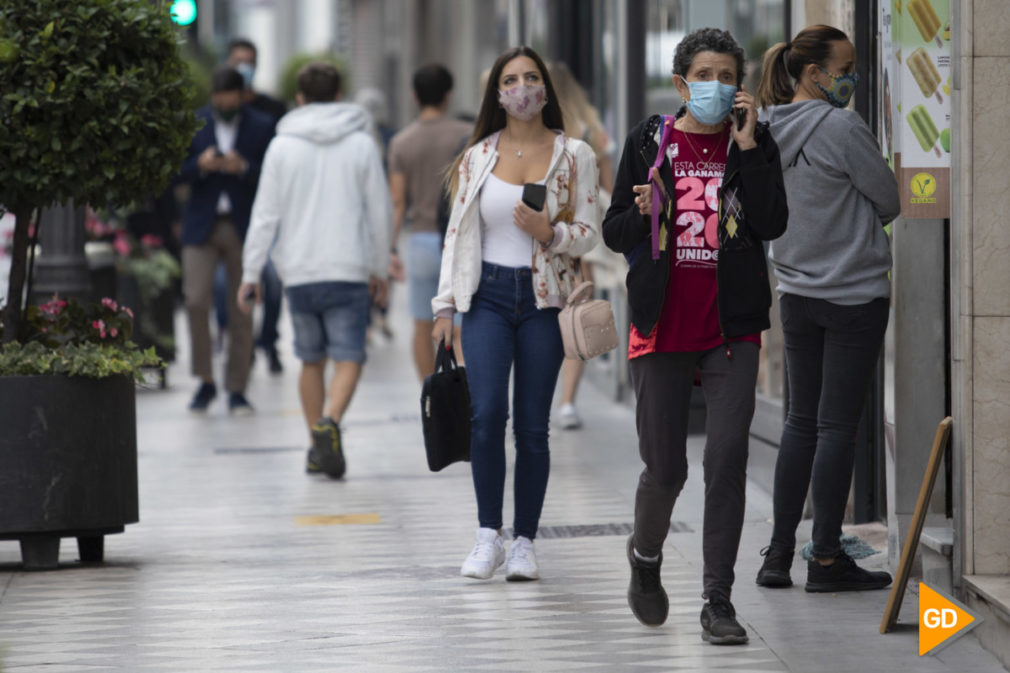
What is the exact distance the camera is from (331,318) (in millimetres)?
9555

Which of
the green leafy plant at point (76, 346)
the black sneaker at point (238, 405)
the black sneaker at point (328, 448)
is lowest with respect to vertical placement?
the black sneaker at point (238, 405)

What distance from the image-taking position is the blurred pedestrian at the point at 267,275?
44.1 ft

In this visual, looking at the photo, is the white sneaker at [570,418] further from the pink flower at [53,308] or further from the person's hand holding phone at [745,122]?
the person's hand holding phone at [745,122]

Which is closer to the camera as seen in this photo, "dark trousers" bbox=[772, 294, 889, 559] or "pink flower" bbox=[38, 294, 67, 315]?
"dark trousers" bbox=[772, 294, 889, 559]

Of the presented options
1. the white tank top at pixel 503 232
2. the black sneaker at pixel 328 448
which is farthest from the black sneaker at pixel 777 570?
the black sneaker at pixel 328 448

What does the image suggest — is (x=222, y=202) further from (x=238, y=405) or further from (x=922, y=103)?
(x=922, y=103)

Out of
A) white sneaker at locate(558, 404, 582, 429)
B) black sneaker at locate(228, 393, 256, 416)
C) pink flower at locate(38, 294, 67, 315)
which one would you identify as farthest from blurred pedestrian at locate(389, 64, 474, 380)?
pink flower at locate(38, 294, 67, 315)

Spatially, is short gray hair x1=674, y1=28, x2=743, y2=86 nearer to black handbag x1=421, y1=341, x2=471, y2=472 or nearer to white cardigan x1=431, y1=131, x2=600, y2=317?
white cardigan x1=431, y1=131, x2=600, y2=317

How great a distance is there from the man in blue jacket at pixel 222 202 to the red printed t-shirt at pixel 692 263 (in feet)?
22.7

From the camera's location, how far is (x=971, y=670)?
4949 mm

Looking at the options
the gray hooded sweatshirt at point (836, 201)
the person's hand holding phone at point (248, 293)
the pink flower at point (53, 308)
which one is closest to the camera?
the gray hooded sweatshirt at point (836, 201)

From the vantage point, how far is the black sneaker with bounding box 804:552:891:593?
6.04 metres

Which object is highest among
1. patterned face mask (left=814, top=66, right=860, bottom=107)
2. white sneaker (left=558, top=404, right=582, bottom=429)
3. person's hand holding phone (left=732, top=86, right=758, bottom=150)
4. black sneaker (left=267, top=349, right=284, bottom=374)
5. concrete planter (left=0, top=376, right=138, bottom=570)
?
patterned face mask (left=814, top=66, right=860, bottom=107)

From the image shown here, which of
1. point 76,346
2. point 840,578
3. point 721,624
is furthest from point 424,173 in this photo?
point 721,624
